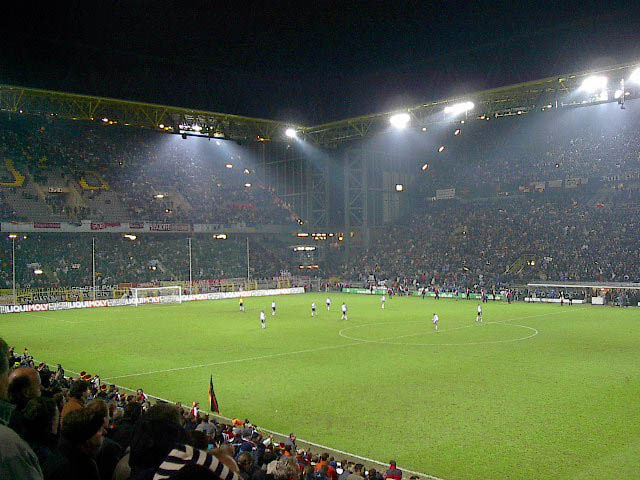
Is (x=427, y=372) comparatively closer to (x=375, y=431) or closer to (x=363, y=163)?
(x=375, y=431)

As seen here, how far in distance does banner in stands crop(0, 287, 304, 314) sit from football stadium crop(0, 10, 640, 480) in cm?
17

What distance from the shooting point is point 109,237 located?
5734cm

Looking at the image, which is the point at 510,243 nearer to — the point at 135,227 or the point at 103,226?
the point at 135,227

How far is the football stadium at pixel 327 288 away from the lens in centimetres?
1091

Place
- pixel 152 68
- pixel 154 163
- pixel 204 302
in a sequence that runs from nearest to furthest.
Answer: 1. pixel 152 68
2. pixel 204 302
3. pixel 154 163

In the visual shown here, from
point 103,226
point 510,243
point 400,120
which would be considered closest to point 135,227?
point 103,226

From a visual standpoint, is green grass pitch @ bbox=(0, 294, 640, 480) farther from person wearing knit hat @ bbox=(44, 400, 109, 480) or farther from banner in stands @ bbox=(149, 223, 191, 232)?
banner in stands @ bbox=(149, 223, 191, 232)

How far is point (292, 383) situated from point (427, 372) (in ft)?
15.3

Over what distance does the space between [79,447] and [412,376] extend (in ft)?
55.2

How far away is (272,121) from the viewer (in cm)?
5578

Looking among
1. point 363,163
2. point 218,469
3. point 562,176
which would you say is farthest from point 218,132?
point 218,469

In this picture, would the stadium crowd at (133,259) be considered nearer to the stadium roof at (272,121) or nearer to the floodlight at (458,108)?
the stadium roof at (272,121)

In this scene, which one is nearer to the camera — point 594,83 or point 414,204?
point 594,83

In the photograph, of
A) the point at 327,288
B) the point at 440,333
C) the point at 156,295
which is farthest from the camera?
the point at 327,288
